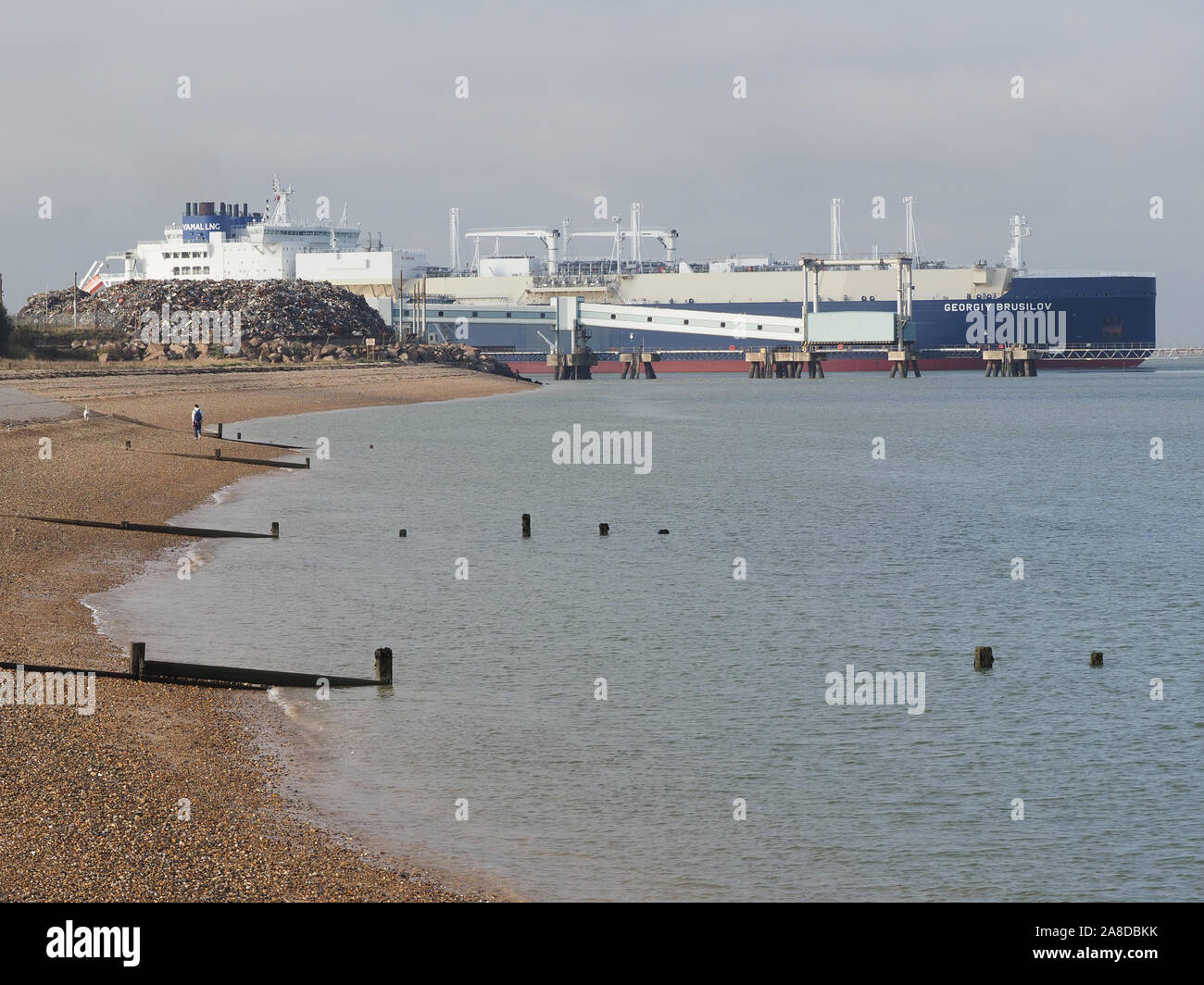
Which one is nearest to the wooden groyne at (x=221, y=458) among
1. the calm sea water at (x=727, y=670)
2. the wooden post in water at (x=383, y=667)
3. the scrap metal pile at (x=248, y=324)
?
the calm sea water at (x=727, y=670)

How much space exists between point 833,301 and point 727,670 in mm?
122576

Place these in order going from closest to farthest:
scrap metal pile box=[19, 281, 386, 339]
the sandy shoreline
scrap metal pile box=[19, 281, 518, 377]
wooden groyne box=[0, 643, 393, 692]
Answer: the sandy shoreline
wooden groyne box=[0, 643, 393, 692]
scrap metal pile box=[19, 281, 518, 377]
scrap metal pile box=[19, 281, 386, 339]

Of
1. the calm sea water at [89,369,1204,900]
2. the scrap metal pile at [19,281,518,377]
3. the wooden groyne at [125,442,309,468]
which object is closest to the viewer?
the calm sea water at [89,369,1204,900]

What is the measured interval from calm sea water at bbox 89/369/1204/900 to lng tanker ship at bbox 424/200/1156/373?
9230 cm

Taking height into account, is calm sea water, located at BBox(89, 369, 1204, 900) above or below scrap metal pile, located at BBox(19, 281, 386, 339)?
below

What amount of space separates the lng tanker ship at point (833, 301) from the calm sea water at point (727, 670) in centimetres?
9230

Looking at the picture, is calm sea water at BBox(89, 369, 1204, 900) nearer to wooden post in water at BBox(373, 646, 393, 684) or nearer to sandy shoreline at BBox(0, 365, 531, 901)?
wooden post in water at BBox(373, 646, 393, 684)

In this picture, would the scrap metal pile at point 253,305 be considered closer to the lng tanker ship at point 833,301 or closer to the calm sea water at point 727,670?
the lng tanker ship at point 833,301

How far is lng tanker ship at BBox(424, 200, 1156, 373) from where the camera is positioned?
129500 millimetres

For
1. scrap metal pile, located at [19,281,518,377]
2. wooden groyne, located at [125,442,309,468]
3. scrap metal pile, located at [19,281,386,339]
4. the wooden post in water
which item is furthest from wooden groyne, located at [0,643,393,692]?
scrap metal pile, located at [19,281,386,339]

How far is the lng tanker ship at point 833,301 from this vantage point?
425 feet

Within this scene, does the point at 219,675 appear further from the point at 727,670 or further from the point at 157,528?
the point at 157,528
